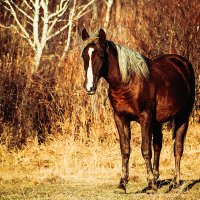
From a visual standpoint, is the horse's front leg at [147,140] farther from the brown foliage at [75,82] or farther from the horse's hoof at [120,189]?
the brown foliage at [75,82]

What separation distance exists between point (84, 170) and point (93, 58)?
3793 mm

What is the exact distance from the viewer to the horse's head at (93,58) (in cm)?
753

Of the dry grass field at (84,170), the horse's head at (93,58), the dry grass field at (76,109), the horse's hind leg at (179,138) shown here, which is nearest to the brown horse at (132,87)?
the horse's head at (93,58)

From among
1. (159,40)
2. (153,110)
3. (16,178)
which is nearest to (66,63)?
(159,40)

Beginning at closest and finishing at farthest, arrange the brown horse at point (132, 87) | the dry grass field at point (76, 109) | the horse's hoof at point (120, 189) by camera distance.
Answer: the brown horse at point (132, 87) < the horse's hoof at point (120, 189) < the dry grass field at point (76, 109)

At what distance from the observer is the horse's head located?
753 cm

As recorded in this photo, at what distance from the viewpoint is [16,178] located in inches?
391

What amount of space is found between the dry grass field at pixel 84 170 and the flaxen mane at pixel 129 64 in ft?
5.58

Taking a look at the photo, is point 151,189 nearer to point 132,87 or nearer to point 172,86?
point 132,87

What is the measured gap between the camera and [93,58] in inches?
300

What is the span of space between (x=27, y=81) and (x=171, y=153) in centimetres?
393

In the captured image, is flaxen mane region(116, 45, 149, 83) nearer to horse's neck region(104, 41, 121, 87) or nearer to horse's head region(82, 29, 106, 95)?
horse's neck region(104, 41, 121, 87)

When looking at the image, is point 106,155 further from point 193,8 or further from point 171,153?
point 193,8

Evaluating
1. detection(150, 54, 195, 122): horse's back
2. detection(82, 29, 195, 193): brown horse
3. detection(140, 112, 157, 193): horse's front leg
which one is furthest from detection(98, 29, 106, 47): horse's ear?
detection(140, 112, 157, 193): horse's front leg
